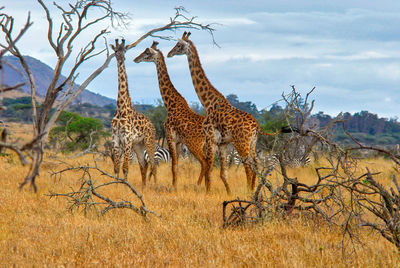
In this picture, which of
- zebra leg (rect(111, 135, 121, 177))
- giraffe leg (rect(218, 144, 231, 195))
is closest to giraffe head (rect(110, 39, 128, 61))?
zebra leg (rect(111, 135, 121, 177))

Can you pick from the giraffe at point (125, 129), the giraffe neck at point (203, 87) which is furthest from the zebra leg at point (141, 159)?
the giraffe neck at point (203, 87)

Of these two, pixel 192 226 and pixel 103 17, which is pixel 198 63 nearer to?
pixel 103 17

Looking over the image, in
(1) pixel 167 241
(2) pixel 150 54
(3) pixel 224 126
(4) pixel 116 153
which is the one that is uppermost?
(2) pixel 150 54

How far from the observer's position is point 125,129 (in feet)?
28.7

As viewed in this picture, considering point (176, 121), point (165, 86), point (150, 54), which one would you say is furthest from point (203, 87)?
point (150, 54)

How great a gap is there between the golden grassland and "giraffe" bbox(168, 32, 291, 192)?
146 cm

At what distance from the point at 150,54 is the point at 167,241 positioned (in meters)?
5.74

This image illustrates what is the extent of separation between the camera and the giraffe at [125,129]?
28.7 feet

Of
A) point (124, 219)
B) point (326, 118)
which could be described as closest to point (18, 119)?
point (326, 118)

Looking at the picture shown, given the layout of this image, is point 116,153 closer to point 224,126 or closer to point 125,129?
point 125,129

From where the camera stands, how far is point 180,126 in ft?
Result: 28.6

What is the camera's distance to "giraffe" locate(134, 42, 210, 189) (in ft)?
28.3

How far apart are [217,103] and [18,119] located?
44.1 m

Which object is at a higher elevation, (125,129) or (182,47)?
(182,47)
